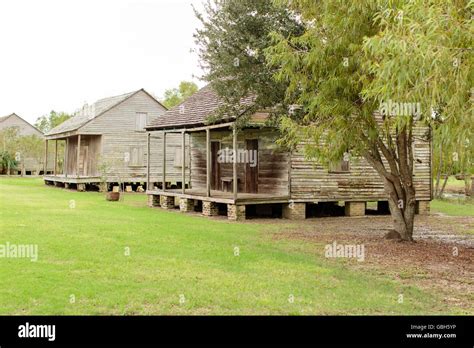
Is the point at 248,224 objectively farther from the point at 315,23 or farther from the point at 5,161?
the point at 5,161

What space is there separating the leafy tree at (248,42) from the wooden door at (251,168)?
5.21 meters

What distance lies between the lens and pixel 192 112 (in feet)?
78.3

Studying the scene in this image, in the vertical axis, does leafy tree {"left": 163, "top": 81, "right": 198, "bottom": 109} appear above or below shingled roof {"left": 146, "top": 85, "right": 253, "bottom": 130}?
above

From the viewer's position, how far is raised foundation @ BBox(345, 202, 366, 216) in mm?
22094

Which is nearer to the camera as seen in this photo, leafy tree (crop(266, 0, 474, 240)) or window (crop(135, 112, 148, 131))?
leafy tree (crop(266, 0, 474, 240))

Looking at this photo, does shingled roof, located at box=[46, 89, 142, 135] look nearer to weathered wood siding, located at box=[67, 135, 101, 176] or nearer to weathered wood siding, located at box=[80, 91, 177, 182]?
weathered wood siding, located at box=[80, 91, 177, 182]

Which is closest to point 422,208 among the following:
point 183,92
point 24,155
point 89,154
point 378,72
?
point 378,72

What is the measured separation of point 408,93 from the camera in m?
7.77

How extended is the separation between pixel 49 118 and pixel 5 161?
121 feet

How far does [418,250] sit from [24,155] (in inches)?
1964

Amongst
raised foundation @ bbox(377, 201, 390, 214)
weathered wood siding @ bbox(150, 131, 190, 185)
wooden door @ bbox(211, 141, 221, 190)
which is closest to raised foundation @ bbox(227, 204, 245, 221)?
wooden door @ bbox(211, 141, 221, 190)

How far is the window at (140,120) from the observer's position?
38125mm

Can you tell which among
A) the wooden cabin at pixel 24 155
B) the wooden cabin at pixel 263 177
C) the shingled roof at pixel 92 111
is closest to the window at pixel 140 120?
the shingled roof at pixel 92 111

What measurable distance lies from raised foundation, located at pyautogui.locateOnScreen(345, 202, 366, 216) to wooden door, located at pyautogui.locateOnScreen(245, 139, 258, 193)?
12.6 feet
